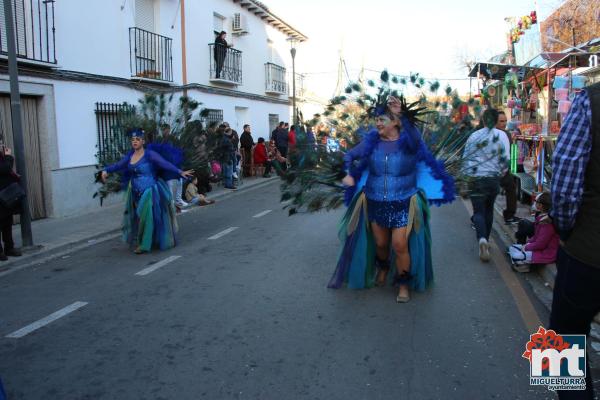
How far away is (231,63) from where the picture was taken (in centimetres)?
2094

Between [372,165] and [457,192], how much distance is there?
103 centimetres

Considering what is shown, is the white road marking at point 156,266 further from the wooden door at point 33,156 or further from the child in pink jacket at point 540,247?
the wooden door at point 33,156

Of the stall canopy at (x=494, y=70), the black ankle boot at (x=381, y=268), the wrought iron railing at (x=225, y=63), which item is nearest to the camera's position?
the black ankle boot at (x=381, y=268)

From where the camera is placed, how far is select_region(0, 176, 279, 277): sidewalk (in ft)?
26.0

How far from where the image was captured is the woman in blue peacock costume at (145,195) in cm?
779

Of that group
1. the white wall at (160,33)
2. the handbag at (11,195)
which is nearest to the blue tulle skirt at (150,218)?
the handbag at (11,195)

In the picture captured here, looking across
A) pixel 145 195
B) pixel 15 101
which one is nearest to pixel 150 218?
pixel 145 195

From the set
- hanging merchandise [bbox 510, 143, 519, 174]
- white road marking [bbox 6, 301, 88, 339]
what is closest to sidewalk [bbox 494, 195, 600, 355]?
hanging merchandise [bbox 510, 143, 519, 174]

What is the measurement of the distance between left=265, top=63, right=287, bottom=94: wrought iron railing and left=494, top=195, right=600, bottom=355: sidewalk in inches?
630

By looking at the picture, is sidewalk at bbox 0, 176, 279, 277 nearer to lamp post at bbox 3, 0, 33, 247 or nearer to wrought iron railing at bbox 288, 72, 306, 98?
lamp post at bbox 3, 0, 33, 247

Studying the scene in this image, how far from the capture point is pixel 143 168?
7770 millimetres

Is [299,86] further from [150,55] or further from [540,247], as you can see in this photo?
[540,247]

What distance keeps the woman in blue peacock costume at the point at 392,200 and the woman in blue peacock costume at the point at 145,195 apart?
330 centimetres

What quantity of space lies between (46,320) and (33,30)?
25.1 feet
